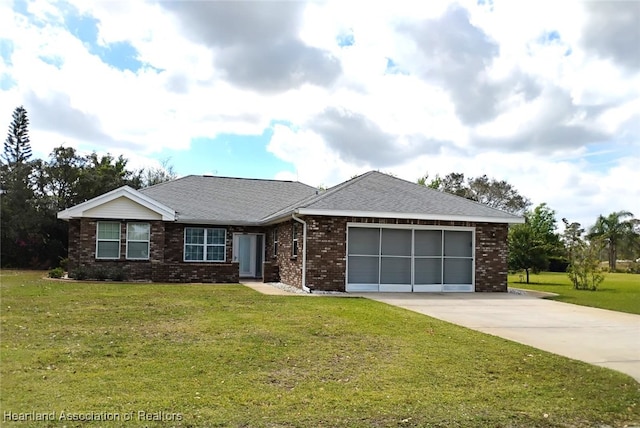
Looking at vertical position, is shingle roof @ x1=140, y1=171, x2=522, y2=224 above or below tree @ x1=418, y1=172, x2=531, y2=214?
below

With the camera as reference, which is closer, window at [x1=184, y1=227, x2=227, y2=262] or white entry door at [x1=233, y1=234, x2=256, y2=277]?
window at [x1=184, y1=227, x2=227, y2=262]

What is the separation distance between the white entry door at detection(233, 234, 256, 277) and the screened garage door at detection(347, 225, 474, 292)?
26.9ft

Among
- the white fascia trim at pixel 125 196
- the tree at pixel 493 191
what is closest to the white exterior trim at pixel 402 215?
the white fascia trim at pixel 125 196

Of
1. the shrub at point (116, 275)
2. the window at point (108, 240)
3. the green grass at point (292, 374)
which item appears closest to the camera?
the green grass at point (292, 374)

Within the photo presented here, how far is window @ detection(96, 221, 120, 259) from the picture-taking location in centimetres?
2194

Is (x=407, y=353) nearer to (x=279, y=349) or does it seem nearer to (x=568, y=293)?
(x=279, y=349)

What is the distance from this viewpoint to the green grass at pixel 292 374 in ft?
17.7

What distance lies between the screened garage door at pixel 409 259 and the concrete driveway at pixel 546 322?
3.30 ft

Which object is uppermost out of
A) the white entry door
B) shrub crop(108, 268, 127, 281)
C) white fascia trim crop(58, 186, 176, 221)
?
white fascia trim crop(58, 186, 176, 221)

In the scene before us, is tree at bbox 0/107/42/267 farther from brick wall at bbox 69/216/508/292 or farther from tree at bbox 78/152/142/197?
brick wall at bbox 69/216/508/292

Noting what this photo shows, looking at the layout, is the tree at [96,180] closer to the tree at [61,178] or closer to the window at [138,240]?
the tree at [61,178]

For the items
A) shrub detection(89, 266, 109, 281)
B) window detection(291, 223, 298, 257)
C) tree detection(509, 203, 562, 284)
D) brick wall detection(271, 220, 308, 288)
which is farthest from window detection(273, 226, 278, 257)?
tree detection(509, 203, 562, 284)

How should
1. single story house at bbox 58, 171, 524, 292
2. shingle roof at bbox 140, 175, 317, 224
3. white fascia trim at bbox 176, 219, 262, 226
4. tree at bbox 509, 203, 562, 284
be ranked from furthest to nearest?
tree at bbox 509, 203, 562, 284
shingle roof at bbox 140, 175, 317, 224
white fascia trim at bbox 176, 219, 262, 226
single story house at bbox 58, 171, 524, 292

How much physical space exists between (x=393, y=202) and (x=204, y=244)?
9.00 m
